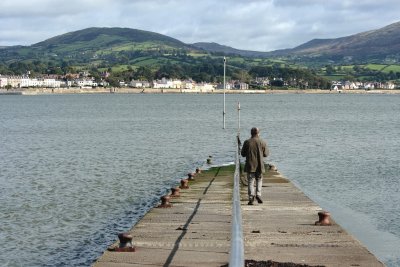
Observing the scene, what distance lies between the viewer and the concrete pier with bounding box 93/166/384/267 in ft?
48.4

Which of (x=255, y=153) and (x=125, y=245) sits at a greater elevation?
(x=255, y=153)

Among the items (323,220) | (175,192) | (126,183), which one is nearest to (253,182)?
(323,220)

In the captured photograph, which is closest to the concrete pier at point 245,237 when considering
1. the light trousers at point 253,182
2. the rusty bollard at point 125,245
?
the rusty bollard at point 125,245

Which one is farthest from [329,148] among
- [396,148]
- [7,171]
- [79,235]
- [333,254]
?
[333,254]

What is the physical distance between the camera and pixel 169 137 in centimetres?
7625

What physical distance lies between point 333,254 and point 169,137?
6128cm

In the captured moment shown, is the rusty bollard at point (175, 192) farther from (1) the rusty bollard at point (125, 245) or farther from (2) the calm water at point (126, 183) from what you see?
(1) the rusty bollard at point (125, 245)

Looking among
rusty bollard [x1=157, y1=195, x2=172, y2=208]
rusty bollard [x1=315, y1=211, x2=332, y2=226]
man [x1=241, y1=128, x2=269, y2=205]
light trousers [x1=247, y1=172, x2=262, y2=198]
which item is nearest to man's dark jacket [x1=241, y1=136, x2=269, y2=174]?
man [x1=241, y1=128, x2=269, y2=205]

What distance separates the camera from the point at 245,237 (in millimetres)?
17156

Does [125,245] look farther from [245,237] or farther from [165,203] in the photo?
[165,203]

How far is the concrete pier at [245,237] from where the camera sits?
14.8 m

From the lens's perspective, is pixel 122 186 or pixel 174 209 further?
pixel 122 186

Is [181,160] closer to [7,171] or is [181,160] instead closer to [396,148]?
[7,171]

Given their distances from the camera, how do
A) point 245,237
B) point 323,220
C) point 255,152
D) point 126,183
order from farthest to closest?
point 126,183, point 255,152, point 323,220, point 245,237
